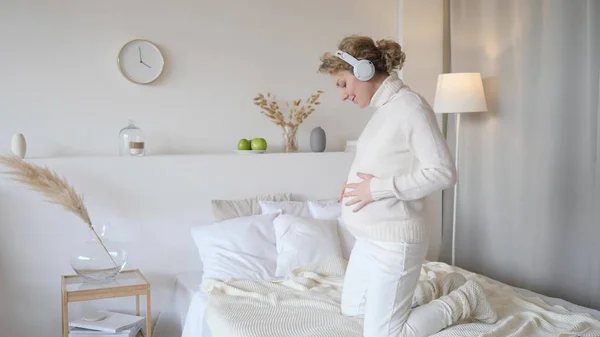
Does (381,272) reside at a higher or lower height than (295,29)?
lower

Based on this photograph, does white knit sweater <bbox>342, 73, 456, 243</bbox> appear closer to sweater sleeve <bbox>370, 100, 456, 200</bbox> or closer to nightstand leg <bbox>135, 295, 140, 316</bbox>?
sweater sleeve <bbox>370, 100, 456, 200</bbox>

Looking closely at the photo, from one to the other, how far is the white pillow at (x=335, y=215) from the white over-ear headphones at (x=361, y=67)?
129 cm

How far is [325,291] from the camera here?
2.79 metres

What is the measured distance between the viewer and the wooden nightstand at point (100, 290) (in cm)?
280

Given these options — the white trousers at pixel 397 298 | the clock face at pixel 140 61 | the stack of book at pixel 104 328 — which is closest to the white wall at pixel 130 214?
the stack of book at pixel 104 328

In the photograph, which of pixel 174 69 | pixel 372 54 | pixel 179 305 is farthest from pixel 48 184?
pixel 372 54

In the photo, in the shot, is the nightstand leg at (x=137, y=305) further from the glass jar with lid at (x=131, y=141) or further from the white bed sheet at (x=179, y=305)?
the glass jar with lid at (x=131, y=141)

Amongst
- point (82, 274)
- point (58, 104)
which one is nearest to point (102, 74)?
point (58, 104)

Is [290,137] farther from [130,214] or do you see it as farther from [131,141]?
[130,214]

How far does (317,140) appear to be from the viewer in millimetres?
3766

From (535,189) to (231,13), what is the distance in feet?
6.37

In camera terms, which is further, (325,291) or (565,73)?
(565,73)

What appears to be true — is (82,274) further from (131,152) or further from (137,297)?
(131,152)

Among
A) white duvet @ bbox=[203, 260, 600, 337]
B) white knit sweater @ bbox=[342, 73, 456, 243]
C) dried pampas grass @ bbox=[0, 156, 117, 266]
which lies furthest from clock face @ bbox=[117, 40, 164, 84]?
white knit sweater @ bbox=[342, 73, 456, 243]
